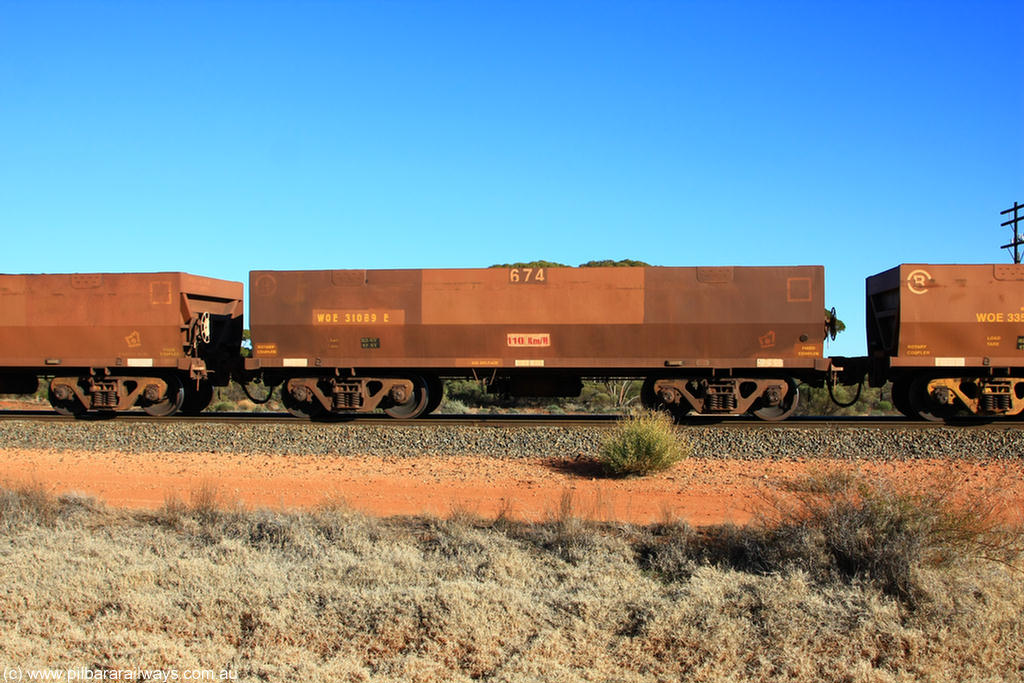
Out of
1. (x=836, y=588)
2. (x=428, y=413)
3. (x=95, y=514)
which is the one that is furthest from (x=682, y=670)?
(x=428, y=413)

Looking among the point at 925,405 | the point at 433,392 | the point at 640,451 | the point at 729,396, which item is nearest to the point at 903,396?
the point at 925,405

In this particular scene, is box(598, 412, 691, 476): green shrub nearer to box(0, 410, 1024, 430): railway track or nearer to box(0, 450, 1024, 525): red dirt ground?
Result: box(0, 450, 1024, 525): red dirt ground

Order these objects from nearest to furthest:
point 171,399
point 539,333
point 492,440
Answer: point 492,440, point 539,333, point 171,399

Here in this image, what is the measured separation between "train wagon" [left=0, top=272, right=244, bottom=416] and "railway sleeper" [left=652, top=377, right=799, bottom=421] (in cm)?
970

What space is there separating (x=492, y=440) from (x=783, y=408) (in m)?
6.41

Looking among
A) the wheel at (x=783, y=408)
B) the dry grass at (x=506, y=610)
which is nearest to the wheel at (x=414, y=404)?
the wheel at (x=783, y=408)

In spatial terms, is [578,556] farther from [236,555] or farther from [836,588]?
[236,555]

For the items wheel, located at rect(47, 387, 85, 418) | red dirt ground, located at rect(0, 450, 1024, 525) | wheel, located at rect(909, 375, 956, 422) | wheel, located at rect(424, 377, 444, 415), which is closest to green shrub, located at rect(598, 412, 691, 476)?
red dirt ground, located at rect(0, 450, 1024, 525)

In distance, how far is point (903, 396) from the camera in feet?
51.9

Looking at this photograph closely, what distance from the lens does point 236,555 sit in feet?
21.2

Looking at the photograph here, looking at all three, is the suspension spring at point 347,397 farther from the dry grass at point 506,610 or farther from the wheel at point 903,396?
the wheel at point 903,396

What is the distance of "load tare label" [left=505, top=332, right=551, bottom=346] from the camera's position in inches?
608

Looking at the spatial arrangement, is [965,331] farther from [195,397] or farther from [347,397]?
[195,397]

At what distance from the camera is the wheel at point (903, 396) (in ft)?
51.1
